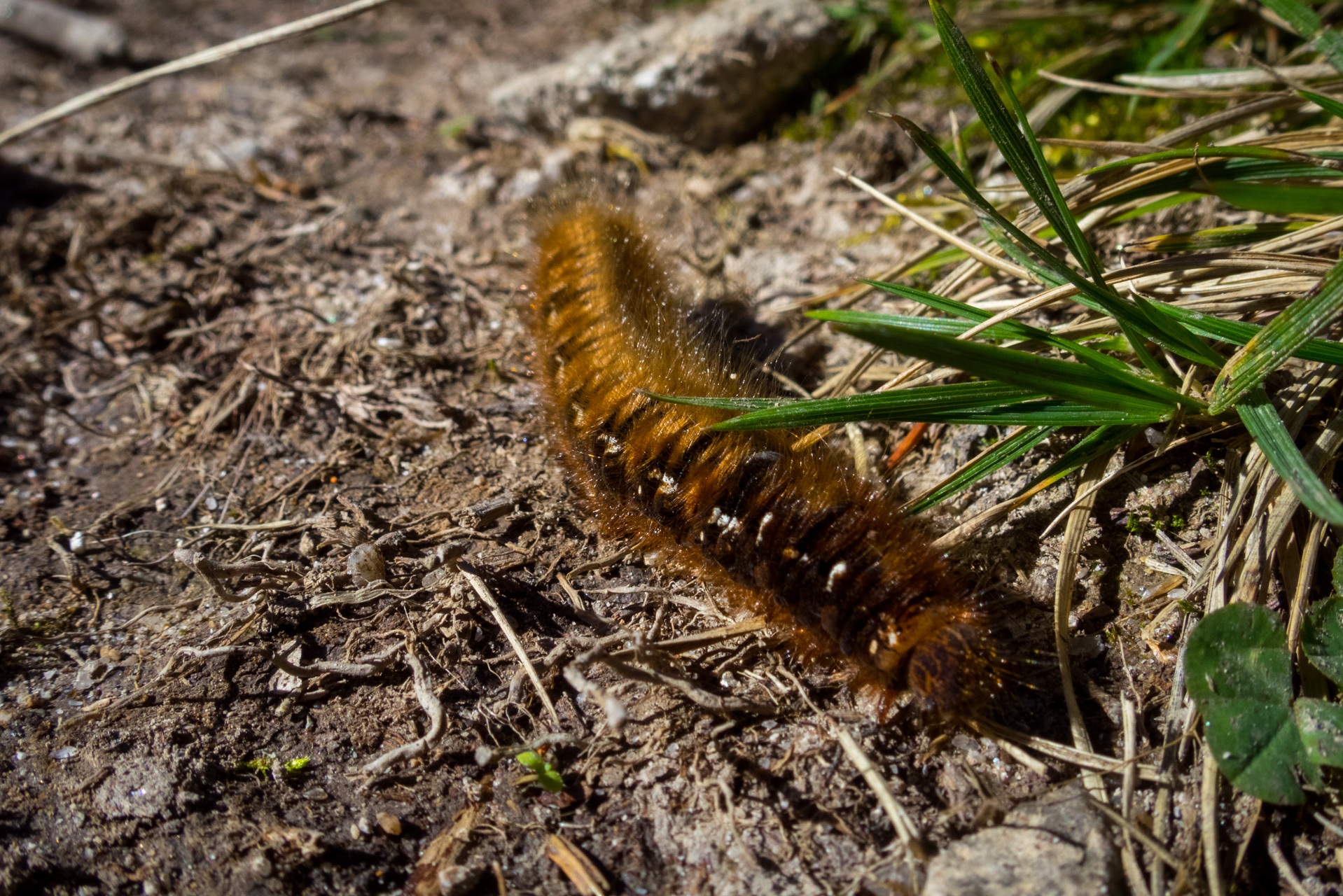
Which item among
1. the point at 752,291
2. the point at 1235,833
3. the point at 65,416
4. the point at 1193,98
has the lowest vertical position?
the point at 65,416

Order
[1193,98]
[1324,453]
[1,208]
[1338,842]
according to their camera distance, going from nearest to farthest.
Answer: [1338,842] → [1324,453] → [1193,98] → [1,208]

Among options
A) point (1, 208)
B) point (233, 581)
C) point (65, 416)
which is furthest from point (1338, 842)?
point (1, 208)

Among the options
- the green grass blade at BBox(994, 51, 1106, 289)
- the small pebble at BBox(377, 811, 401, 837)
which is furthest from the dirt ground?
the green grass blade at BBox(994, 51, 1106, 289)

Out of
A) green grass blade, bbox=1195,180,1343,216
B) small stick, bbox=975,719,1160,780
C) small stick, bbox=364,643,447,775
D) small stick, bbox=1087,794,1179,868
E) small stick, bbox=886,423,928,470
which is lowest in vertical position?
small stick, bbox=364,643,447,775

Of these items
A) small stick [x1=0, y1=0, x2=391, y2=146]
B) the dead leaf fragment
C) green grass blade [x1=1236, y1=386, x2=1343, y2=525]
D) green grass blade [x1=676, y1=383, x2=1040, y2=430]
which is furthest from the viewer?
small stick [x1=0, y1=0, x2=391, y2=146]

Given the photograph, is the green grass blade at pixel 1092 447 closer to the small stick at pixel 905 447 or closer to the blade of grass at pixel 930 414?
the blade of grass at pixel 930 414

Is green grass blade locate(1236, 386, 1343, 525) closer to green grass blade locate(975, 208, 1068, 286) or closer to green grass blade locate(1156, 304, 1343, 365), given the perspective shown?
green grass blade locate(1156, 304, 1343, 365)

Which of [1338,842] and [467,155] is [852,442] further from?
[467,155]

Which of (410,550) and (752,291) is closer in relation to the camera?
(410,550)
